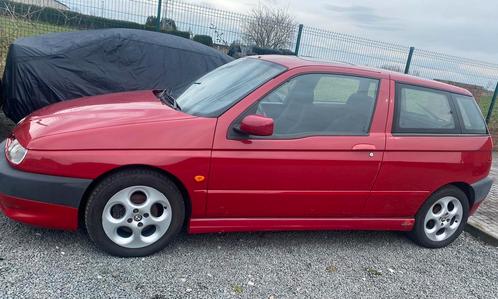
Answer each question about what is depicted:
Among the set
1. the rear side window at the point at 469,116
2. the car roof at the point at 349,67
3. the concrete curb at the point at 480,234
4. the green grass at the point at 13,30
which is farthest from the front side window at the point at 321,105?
the green grass at the point at 13,30

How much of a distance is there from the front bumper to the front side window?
1489mm

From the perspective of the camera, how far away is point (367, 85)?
384cm

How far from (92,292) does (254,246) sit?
1.44 m

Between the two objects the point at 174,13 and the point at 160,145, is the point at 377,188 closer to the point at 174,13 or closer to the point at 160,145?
the point at 160,145

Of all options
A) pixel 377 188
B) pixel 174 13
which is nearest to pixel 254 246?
pixel 377 188

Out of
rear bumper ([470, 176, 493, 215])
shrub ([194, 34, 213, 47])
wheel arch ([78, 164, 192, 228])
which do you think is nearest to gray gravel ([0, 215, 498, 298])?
wheel arch ([78, 164, 192, 228])

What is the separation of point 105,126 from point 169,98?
930mm

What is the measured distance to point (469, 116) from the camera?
4.25 metres

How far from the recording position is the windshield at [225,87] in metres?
3.45

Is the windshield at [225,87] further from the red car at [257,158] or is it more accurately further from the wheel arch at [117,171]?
the wheel arch at [117,171]

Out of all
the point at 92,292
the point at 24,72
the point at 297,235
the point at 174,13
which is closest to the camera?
the point at 92,292

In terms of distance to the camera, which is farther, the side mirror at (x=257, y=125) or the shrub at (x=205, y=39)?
the shrub at (x=205, y=39)

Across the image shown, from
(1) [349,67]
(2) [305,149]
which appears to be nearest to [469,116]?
(1) [349,67]

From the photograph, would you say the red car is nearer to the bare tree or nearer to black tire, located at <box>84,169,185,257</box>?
black tire, located at <box>84,169,185,257</box>
